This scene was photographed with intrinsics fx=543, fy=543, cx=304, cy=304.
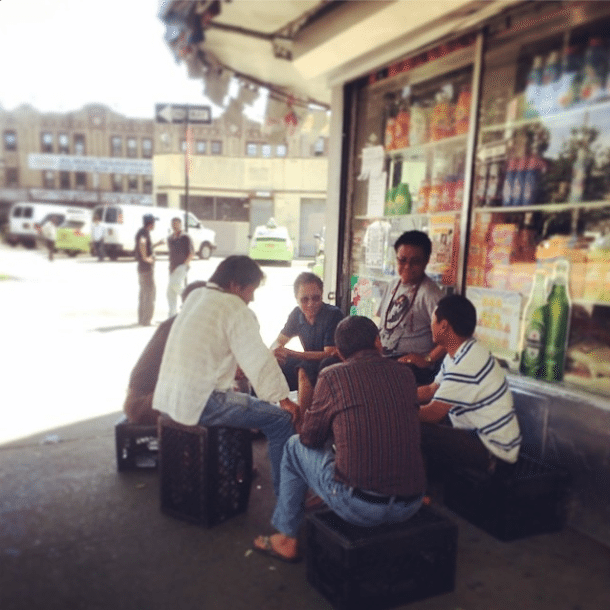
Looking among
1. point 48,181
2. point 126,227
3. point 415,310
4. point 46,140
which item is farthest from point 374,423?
point 46,140

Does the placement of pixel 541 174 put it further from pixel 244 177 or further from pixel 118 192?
pixel 118 192

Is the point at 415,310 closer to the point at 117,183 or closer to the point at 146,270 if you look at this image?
the point at 146,270

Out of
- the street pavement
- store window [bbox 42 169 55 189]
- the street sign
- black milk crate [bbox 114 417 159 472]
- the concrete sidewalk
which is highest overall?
store window [bbox 42 169 55 189]

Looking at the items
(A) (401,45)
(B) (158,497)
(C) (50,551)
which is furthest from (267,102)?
(C) (50,551)

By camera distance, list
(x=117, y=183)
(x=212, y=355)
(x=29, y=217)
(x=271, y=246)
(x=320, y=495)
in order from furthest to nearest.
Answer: (x=117, y=183), (x=29, y=217), (x=271, y=246), (x=212, y=355), (x=320, y=495)

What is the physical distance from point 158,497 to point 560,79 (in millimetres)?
3822

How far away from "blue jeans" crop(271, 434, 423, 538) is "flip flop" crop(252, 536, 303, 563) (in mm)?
111

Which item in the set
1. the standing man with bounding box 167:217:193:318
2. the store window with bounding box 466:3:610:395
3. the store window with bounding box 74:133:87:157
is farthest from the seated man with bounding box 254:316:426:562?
the store window with bounding box 74:133:87:157

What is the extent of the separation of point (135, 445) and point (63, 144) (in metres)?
42.0

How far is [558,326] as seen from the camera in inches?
141

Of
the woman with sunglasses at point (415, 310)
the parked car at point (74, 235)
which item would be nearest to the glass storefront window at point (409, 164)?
the woman with sunglasses at point (415, 310)

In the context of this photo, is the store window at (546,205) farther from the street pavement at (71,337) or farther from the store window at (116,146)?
the store window at (116,146)

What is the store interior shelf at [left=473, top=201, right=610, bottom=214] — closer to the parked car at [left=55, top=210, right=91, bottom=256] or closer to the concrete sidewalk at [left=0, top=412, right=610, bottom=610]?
the concrete sidewalk at [left=0, top=412, right=610, bottom=610]

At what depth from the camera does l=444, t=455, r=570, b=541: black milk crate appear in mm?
3086
